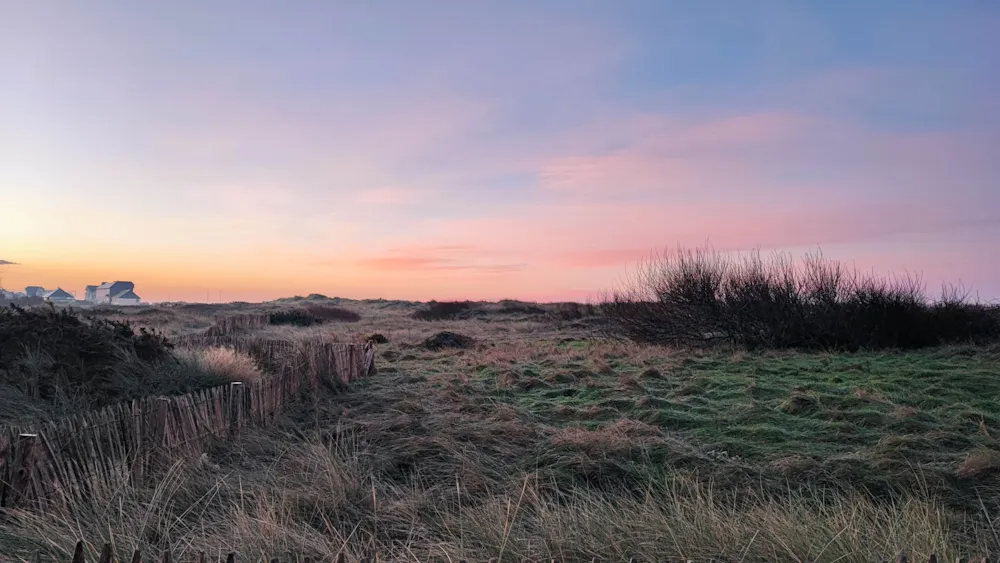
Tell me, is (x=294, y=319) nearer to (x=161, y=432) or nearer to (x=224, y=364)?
(x=224, y=364)

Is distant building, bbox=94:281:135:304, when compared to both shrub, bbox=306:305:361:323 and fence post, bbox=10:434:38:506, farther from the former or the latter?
fence post, bbox=10:434:38:506

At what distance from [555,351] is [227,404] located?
851 centimetres

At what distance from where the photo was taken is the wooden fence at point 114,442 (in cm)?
365

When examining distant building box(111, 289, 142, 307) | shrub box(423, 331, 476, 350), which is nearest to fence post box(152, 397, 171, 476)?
shrub box(423, 331, 476, 350)

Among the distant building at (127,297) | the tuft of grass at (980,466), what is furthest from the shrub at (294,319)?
the distant building at (127,297)

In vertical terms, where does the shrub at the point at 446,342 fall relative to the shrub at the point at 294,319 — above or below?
below

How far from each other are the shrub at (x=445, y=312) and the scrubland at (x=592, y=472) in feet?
65.2

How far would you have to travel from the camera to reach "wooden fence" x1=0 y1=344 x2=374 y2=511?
3.65m

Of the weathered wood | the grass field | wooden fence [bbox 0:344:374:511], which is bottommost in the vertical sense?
the grass field

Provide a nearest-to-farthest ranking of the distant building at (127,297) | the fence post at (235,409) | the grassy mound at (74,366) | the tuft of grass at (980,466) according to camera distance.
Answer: the tuft of grass at (980,466), the fence post at (235,409), the grassy mound at (74,366), the distant building at (127,297)

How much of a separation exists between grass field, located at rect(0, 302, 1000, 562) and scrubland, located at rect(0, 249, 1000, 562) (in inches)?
0.8

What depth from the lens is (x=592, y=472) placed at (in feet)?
15.0

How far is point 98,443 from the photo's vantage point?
4070mm

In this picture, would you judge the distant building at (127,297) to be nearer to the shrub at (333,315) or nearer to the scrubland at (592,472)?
the shrub at (333,315)
